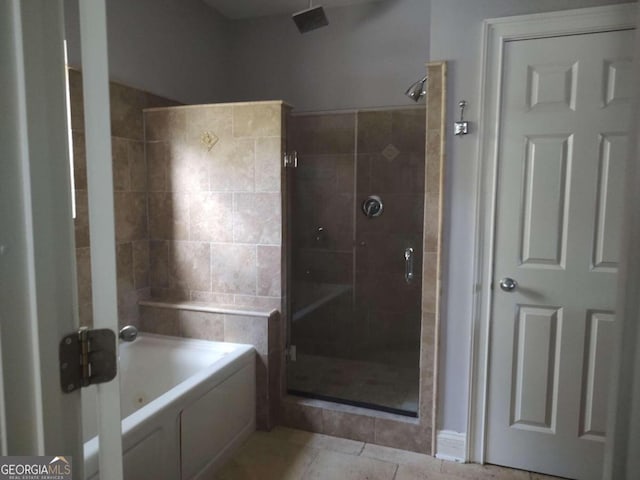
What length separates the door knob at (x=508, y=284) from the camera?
213 centimetres

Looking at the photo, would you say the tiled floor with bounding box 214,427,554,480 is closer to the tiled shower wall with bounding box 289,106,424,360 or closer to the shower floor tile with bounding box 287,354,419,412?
the shower floor tile with bounding box 287,354,419,412

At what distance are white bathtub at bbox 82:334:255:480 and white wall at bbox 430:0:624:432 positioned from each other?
1115 mm

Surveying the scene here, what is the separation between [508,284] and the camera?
2.13 m

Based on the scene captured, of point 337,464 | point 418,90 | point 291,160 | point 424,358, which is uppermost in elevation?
point 418,90

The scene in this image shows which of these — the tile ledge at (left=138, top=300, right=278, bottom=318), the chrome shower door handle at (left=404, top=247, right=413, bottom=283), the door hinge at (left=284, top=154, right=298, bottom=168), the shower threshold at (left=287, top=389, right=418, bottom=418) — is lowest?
the shower threshold at (left=287, top=389, right=418, bottom=418)

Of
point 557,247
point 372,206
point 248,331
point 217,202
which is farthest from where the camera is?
point 372,206

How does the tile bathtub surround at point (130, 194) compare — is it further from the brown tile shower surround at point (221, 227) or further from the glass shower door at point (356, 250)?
the glass shower door at point (356, 250)

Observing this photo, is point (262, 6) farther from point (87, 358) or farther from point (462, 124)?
point (87, 358)

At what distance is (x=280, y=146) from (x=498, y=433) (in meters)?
1.96

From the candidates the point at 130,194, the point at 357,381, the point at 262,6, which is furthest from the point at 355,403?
the point at 262,6

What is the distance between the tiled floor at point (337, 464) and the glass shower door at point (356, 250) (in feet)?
1.15

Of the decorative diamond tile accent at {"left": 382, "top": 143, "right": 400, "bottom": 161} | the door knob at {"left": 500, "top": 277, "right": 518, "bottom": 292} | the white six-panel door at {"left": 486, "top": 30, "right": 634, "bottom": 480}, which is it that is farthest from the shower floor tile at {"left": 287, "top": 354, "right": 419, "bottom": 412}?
the decorative diamond tile accent at {"left": 382, "top": 143, "right": 400, "bottom": 161}

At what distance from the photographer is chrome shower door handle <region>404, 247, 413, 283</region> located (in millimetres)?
2855

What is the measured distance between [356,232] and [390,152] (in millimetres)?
638
